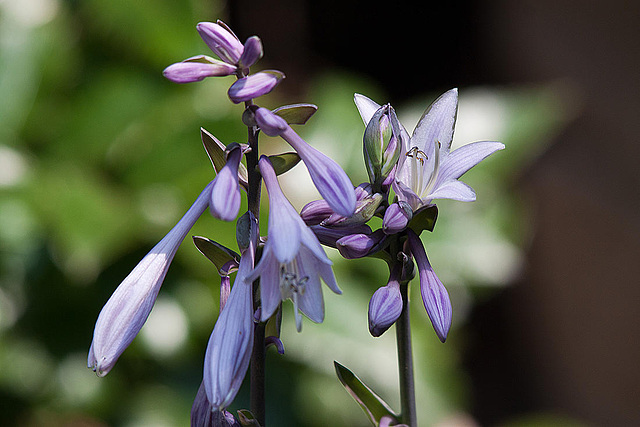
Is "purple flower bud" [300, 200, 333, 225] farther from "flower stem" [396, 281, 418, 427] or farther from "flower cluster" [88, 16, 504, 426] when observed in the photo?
"flower stem" [396, 281, 418, 427]

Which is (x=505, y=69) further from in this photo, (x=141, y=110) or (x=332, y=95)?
(x=141, y=110)

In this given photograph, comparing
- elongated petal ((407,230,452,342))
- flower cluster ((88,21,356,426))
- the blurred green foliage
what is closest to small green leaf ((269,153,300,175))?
flower cluster ((88,21,356,426))

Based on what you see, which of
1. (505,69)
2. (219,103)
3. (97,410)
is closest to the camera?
(97,410)

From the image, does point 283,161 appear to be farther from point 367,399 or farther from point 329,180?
point 367,399

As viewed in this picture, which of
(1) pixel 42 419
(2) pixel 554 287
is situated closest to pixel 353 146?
(1) pixel 42 419

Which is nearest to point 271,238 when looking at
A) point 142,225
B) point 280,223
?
point 280,223

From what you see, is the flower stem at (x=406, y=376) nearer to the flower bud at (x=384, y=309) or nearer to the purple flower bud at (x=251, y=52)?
the flower bud at (x=384, y=309)
